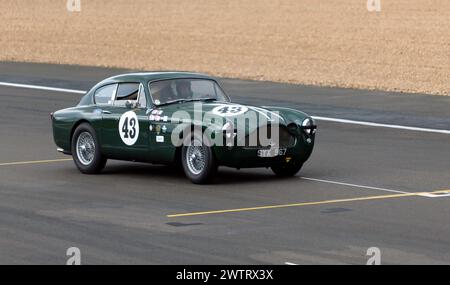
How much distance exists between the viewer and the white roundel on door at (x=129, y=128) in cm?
1709

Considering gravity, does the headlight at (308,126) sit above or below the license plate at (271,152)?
→ above

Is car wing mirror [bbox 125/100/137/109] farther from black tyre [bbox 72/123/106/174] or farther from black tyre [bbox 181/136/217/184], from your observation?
black tyre [bbox 181/136/217/184]

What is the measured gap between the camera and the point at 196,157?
16.3 metres

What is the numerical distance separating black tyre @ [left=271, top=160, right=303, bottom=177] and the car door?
5.94 ft

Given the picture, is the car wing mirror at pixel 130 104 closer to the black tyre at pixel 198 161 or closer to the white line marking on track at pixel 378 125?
the black tyre at pixel 198 161

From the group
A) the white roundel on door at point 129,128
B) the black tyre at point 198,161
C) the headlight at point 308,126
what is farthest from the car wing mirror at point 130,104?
the headlight at point 308,126

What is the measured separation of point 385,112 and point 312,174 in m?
9.38

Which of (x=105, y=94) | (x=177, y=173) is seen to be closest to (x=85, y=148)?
(x=105, y=94)

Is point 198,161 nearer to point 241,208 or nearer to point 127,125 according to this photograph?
point 127,125

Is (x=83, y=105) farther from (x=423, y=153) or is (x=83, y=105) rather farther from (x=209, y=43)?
(x=209, y=43)

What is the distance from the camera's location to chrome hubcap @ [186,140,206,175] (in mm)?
16188

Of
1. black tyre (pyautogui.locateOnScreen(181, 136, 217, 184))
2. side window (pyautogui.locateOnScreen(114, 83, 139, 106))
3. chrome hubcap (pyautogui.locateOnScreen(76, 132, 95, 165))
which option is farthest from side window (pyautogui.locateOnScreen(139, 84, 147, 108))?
black tyre (pyautogui.locateOnScreen(181, 136, 217, 184))

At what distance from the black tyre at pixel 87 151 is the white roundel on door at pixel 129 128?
55 cm

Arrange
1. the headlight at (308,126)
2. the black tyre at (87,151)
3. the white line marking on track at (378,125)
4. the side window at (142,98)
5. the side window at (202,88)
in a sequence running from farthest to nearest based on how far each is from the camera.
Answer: the white line marking on track at (378,125) → the black tyre at (87,151) → the side window at (202,88) → the side window at (142,98) → the headlight at (308,126)
